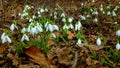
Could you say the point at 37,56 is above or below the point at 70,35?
below

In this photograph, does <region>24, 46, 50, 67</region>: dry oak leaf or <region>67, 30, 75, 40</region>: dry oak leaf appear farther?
<region>67, 30, 75, 40</region>: dry oak leaf

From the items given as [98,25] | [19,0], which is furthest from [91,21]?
[19,0]

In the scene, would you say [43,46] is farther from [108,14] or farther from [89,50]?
[108,14]

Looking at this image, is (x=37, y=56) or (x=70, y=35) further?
(x=70, y=35)

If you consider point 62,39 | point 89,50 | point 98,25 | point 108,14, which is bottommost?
point 89,50

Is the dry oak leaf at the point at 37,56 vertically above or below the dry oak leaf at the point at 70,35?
below

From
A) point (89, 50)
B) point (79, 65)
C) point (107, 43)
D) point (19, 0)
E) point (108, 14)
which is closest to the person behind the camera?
A: point (79, 65)

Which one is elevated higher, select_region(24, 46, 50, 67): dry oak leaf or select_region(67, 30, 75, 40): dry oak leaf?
select_region(67, 30, 75, 40): dry oak leaf

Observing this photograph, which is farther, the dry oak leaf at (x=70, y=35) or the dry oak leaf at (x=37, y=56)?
the dry oak leaf at (x=70, y=35)
